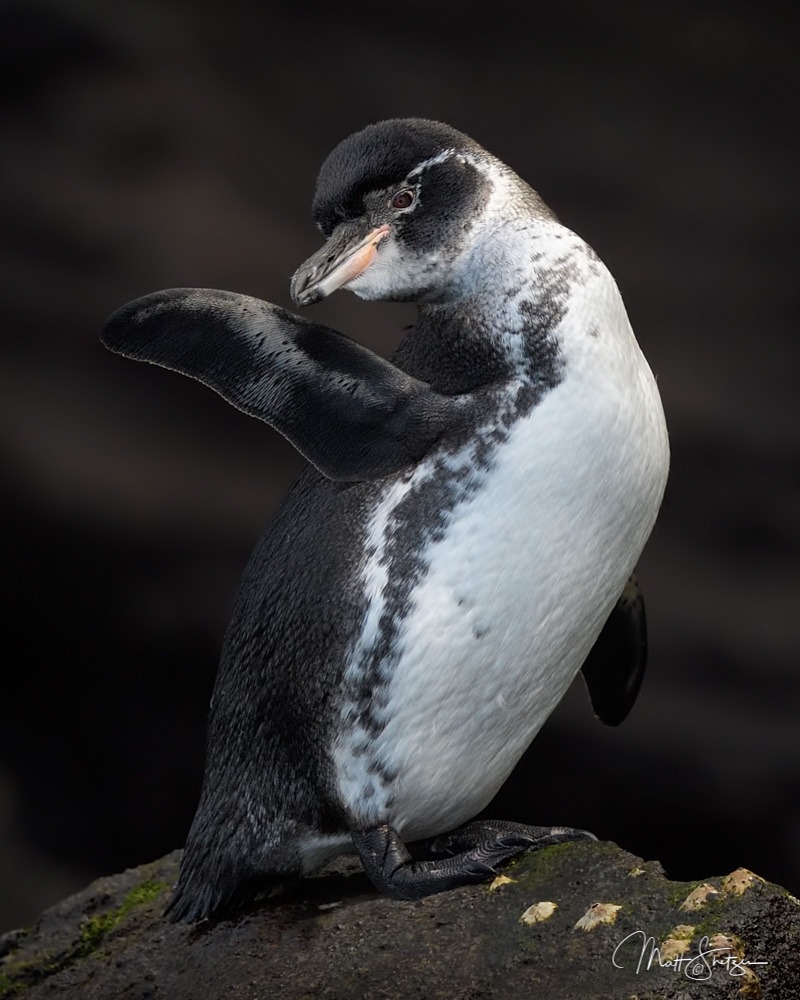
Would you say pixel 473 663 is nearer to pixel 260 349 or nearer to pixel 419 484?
pixel 419 484

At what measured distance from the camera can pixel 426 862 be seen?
1.29 metres

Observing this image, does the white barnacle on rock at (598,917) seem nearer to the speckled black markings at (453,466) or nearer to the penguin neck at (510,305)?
the speckled black markings at (453,466)

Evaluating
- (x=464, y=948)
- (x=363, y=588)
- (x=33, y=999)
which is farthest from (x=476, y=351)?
(x=33, y=999)

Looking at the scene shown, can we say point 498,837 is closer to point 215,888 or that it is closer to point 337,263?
point 215,888

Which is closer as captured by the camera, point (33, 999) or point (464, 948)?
point (464, 948)

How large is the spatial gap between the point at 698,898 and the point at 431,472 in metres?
0.40

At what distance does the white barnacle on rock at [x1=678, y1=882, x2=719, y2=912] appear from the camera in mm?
1183

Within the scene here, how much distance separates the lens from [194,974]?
4.26 ft

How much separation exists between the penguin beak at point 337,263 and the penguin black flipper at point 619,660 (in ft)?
1.54

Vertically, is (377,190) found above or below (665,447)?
above

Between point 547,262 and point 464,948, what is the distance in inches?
21.7

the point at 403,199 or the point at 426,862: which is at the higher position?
the point at 403,199

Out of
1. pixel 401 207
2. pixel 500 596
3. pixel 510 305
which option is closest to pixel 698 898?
pixel 500 596
